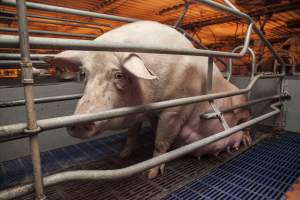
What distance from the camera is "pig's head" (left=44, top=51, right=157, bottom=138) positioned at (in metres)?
1.33

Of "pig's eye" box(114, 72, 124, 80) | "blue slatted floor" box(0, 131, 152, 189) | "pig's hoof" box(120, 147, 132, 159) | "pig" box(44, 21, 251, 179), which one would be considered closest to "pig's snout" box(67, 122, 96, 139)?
"pig" box(44, 21, 251, 179)

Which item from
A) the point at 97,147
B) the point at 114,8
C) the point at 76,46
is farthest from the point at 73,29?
the point at 76,46

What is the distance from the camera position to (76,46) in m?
0.95

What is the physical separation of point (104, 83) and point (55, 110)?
1.48 meters

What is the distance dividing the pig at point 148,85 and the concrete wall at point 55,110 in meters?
0.83

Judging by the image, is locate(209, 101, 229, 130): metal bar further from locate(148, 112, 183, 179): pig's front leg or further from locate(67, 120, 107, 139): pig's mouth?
locate(67, 120, 107, 139): pig's mouth

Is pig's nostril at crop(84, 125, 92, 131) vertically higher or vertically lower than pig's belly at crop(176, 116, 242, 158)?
higher

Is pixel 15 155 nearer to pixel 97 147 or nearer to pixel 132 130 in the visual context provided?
pixel 97 147

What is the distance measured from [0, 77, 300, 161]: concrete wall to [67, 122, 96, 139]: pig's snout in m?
1.45

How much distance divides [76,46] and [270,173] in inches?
78.1

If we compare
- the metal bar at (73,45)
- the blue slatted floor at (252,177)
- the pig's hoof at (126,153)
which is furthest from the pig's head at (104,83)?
the blue slatted floor at (252,177)

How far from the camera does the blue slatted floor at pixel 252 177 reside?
1704mm

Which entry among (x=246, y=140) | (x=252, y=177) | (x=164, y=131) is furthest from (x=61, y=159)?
(x=246, y=140)

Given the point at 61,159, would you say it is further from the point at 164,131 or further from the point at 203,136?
the point at 203,136
